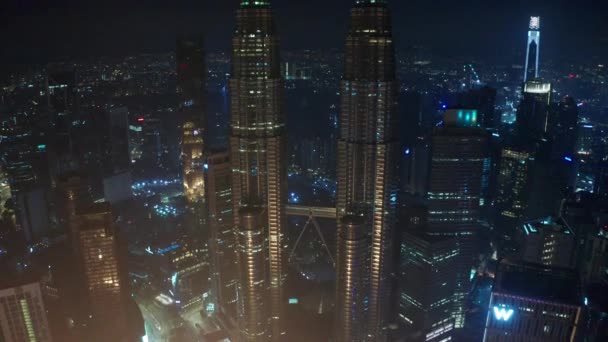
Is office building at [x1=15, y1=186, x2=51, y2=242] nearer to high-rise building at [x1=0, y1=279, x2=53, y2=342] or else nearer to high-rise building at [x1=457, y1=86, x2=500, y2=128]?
high-rise building at [x1=0, y1=279, x2=53, y2=342]

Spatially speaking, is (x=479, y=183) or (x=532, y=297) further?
(x=479, y=183)

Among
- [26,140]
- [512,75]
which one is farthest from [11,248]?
[512,75]

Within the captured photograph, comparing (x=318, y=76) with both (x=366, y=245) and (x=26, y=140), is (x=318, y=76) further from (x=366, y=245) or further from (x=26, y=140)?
(x=26, y=140)

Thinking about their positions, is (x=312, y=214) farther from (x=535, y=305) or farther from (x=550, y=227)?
(x=535, y=305)

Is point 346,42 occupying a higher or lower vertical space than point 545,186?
higher

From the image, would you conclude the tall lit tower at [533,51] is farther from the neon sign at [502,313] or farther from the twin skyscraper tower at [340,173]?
the neon sign at [502,313]

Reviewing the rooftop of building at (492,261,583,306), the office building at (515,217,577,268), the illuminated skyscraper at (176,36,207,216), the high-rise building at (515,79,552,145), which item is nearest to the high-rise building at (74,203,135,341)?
the illuminated skyscraper at (176,36,207,216)
